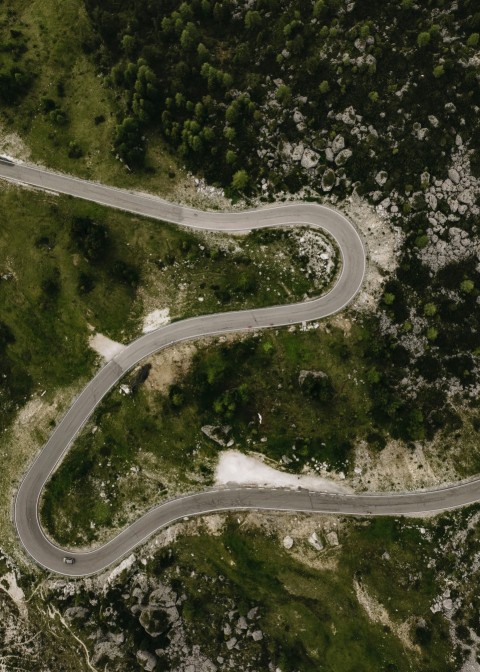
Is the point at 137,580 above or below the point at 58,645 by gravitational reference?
above

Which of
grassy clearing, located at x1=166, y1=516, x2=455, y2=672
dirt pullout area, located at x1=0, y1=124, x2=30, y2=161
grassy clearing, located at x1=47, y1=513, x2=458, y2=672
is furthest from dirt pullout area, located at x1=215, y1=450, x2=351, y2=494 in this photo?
dirt pullout area, located at x1=0, y1=124, x2=30, y2=161

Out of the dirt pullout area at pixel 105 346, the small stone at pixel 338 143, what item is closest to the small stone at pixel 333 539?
the dirt pullout area at pixel 105 346

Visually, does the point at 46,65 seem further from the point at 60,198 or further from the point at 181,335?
the point at 181,335

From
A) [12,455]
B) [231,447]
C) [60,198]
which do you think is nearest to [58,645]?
[12,455]

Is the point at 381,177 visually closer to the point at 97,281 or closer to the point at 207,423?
the point at 207,423

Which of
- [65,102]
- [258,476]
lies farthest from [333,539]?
[65,102]

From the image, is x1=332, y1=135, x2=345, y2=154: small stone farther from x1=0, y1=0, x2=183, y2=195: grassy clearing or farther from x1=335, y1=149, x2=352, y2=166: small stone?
x1=0, y1=0, x2=183, y2=195: grassy clearing
